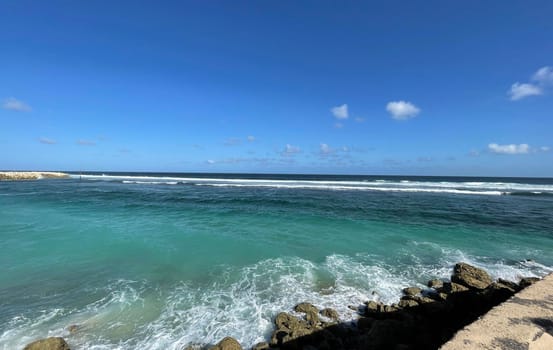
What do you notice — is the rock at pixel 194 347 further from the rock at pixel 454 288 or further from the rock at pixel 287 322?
the rock at pixel 454 288

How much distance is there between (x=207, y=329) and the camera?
526 centimetres

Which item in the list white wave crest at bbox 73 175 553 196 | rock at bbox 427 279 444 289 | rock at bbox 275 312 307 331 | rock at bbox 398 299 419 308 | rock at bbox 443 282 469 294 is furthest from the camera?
white wave crest at bbox 73 175 553 196

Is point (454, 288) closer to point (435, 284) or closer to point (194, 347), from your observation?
point (435, 284)

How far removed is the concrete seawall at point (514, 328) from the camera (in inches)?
115

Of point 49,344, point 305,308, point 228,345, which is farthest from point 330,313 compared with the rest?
point 49,344

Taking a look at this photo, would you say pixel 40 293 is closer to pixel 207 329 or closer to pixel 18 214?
pixel 207 329

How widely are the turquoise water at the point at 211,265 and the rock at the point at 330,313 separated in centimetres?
21

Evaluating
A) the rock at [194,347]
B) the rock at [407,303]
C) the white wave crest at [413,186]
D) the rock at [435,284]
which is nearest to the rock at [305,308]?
the rock at [407,303]

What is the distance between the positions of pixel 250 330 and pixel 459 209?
2034cm

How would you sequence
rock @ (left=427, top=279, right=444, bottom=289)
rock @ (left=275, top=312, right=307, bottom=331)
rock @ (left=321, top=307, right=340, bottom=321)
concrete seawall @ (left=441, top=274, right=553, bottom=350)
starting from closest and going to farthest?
concrete seawall @ (left=441, top=274, right=553, bottom=350) → rock @ (left=275, top=312, right=307, bottom=331) → rock @ (left=321, top=307, right=340, bottom=321) → rock @ (left=427, top=279, right=444, bottom=289)

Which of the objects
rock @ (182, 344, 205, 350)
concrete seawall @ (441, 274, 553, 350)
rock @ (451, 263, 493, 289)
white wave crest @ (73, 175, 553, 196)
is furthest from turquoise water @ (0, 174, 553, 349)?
white wave crest @ (73, 175, 553, 196)

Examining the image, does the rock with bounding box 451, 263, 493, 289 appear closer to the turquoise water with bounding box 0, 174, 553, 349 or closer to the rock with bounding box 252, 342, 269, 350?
the turquoise water with bounding box 0, 174, 553, 349

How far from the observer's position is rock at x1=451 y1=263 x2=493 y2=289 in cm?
660

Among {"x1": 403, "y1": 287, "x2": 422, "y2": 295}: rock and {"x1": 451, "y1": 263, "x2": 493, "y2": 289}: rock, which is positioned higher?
{"x1": 451, "y1": 263, "x2": 493, "y2": 289}: rock
